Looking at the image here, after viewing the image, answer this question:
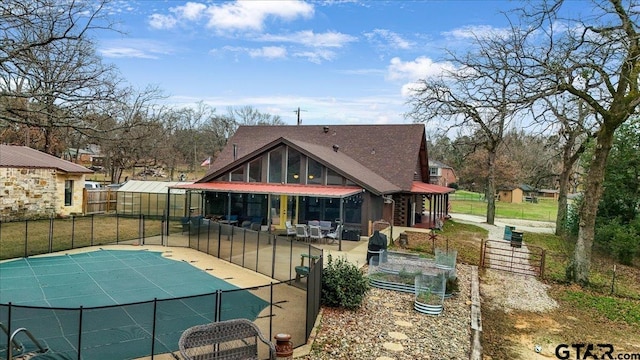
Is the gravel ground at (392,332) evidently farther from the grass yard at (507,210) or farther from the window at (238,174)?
the grass yard at (507,210)

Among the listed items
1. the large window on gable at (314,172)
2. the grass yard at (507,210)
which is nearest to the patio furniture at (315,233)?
the large window on gable at (314,172)

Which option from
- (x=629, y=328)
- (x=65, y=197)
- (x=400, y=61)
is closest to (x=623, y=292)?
(x=629, y=328)

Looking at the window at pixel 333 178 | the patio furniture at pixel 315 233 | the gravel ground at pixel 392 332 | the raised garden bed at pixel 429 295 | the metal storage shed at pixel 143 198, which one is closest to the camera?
the gravel ground at pixel 392 332

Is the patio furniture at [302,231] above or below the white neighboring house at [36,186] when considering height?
below

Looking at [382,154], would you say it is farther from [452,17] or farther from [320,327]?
[320,327]

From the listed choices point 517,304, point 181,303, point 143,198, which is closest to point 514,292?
point 517,304

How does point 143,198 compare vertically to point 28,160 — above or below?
below

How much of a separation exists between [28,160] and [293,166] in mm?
14602

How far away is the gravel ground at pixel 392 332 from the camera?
7.75m

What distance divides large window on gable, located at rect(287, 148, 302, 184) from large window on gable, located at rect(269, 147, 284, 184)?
44cm

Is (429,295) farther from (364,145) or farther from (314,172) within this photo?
(364,145)

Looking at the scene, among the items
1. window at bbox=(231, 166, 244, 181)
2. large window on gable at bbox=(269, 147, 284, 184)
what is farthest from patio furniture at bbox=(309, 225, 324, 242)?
window at bbox=(231, 166, 244, 181)

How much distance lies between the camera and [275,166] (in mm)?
21875

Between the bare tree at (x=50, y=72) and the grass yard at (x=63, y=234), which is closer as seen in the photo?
the bare tree at (x=50, y=72)
